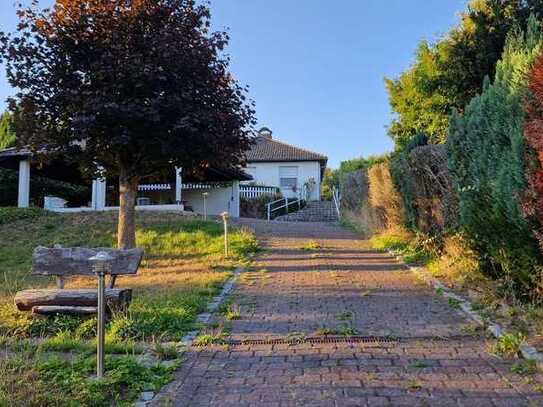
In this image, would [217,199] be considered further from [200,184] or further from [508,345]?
[508,345]

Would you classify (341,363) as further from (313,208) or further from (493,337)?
(313,208)

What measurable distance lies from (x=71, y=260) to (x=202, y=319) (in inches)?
79.4

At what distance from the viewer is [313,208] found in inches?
1210

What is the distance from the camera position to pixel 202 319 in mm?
6562

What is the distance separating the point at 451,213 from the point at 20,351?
7.16 m

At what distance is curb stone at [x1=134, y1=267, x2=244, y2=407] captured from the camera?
158 inches

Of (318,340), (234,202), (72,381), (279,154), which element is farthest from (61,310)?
(279,154)

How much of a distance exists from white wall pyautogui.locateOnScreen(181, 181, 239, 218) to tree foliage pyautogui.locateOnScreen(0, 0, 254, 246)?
621 inches

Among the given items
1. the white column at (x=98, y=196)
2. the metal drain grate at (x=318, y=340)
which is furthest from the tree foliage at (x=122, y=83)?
the white column at (x=98, y=196)

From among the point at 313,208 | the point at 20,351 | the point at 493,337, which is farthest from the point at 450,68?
the point at 313,208

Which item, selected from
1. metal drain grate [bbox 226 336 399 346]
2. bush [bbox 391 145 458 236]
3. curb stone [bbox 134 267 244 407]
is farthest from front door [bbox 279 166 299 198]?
metal drain grate [bbox 226 336 399 346]

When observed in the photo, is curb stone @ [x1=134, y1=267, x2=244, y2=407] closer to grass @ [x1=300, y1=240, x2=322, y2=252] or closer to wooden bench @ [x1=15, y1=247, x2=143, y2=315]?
wooden bench @ [x1=15, y1=247, x2=143, y2=315]

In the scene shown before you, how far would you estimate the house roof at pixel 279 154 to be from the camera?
38.9m

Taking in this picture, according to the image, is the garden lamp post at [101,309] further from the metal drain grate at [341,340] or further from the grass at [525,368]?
the grass at [525,368]
